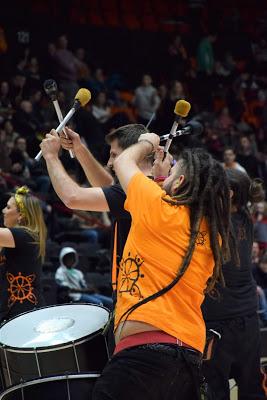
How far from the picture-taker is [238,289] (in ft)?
14.6

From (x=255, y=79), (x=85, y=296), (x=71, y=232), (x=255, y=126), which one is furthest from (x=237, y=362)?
(x=255, y=79)

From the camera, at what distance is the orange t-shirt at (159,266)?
3080mm

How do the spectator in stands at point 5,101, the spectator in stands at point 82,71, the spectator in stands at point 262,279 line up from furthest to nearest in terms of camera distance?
1. the spectator in stands at point 82,71
2. the spectator in stands at point 5,101
3. the spectator in stands at point 262,279

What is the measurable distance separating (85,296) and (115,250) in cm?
490

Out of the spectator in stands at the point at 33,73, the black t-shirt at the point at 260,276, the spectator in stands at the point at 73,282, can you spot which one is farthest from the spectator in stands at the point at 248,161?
the spectator in stands at the point at 73,282

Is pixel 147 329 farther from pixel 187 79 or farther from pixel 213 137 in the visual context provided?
pixel 187 79

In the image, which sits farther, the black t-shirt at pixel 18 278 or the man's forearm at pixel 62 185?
the black t-shirt at pixel 18 278

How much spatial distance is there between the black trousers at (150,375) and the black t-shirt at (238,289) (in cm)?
128

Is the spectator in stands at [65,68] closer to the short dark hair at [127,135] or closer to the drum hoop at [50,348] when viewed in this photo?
the short dark hair at [127,135]

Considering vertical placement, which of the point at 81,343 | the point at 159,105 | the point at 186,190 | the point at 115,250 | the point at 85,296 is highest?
the point at 159,105

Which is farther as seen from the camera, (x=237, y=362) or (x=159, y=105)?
(x=159, y=105)

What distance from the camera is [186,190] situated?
3195mm

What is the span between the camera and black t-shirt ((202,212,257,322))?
435 cm

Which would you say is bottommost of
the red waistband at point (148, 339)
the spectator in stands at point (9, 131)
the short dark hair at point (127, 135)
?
the red waistband at point (148, 339)
